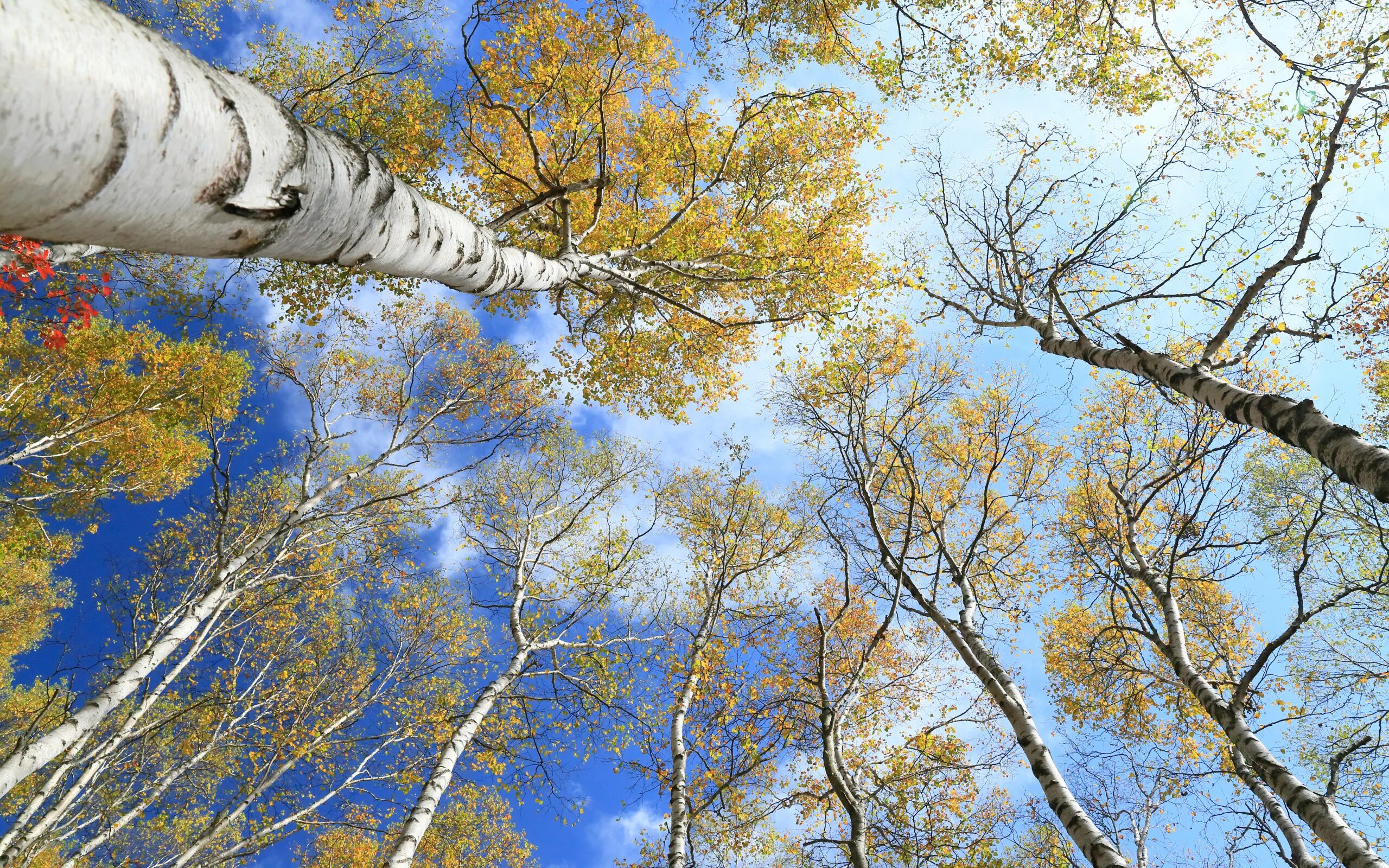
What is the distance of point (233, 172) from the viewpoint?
1029mm

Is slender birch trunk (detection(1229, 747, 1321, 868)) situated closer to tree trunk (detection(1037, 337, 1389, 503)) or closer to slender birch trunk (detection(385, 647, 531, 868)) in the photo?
tree trunk (detection(1037, 337, 1389, 503))

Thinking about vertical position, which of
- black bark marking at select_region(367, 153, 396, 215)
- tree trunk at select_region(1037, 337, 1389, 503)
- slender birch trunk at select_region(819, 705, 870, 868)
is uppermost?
tree trunk at select_region(1037, 337, 1389, 503)

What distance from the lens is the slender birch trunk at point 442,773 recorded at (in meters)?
4.60

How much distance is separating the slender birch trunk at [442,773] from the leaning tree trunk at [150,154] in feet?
17.1

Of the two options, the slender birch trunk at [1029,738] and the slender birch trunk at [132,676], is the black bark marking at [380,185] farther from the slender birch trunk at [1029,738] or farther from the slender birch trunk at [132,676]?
the slender birch trunk at [132,676]

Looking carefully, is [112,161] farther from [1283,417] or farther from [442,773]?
[442,773]

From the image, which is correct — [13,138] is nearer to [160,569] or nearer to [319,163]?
[319,163]

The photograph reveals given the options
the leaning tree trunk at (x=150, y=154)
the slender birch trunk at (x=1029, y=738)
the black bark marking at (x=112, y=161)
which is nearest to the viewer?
the leaning tree trunk at (x=150, y=154)

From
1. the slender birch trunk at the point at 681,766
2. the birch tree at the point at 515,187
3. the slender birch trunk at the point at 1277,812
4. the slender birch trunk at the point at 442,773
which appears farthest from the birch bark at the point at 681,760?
the slender birch trunk at the point at 1277,812

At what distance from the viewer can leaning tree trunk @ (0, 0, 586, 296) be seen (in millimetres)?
664

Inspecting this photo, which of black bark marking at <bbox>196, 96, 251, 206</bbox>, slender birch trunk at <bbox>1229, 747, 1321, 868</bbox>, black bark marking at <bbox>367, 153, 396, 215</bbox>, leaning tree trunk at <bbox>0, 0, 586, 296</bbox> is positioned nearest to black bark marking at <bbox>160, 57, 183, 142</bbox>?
leaning tree trunk at <bbox>0, 0, 586, 296</bbox>

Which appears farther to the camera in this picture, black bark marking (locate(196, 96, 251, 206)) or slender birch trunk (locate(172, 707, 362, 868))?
slender birch trunk (locate(172, 707, 362, 868))

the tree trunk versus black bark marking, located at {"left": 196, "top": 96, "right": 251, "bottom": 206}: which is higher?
the tree trunk

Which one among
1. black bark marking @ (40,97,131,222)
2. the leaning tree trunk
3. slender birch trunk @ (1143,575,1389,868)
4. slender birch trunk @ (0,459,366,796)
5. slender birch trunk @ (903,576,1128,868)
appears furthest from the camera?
slender birch trunk @ (0,459,366,796)
